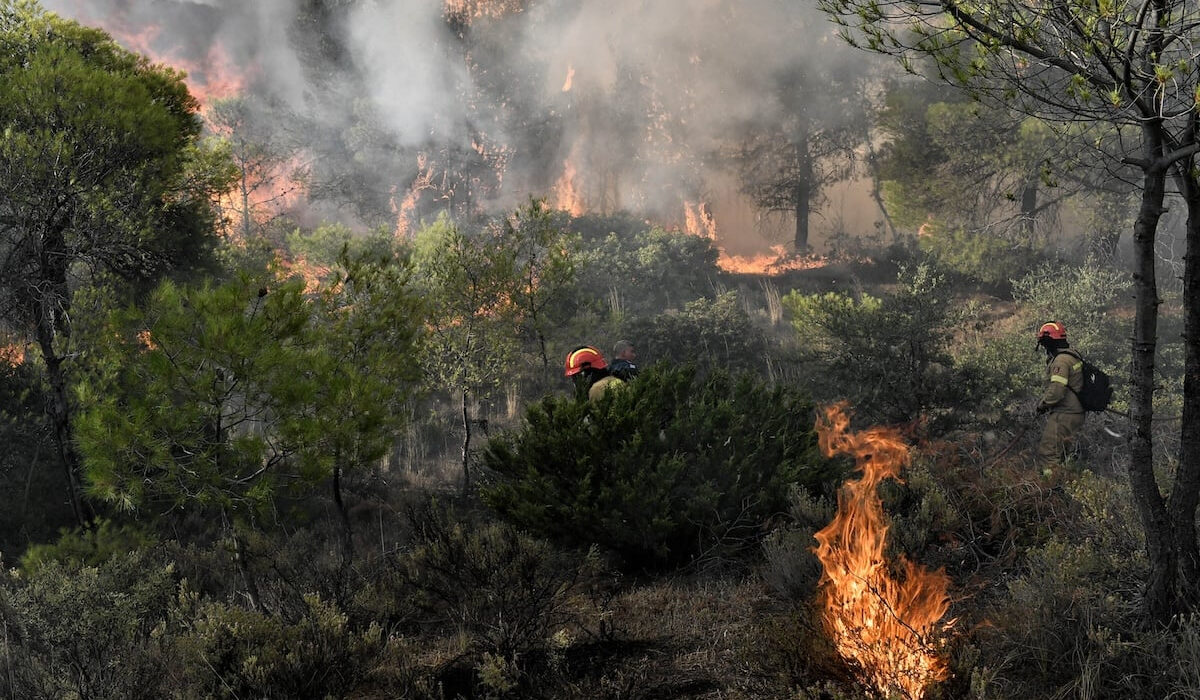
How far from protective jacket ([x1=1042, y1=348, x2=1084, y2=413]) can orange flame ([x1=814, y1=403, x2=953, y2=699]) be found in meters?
4.26

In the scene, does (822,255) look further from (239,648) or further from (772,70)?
(239,648)

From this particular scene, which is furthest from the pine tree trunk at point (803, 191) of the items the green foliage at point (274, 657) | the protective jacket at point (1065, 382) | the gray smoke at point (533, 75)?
the green foliage at point (274, 657)

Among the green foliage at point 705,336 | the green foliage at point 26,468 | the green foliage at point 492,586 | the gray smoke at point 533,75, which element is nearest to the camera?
the green foliage at point 492,586

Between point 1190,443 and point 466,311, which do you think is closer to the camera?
point 1190,443

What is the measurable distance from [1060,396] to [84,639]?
8.49 metres

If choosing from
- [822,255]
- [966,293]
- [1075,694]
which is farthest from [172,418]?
[822,255]

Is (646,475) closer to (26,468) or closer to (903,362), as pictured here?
(903,362)

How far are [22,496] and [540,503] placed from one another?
7682 millimetres

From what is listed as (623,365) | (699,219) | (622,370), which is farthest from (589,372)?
(699,219)

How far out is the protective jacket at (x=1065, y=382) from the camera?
7.44m

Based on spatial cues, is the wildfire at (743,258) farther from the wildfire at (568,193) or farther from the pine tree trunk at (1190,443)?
the pine tree trunk at (1190,443)

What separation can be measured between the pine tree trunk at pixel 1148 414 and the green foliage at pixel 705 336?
11042mm

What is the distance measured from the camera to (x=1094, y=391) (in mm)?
7426

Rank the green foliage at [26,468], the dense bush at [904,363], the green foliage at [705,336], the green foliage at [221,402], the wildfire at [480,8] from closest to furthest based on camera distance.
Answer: the green foliage at [221,402] < the green foliage at [26,468] < the dense bush at [904,363] < the green foliage at [705,336] < the wildfire at [480,8]
